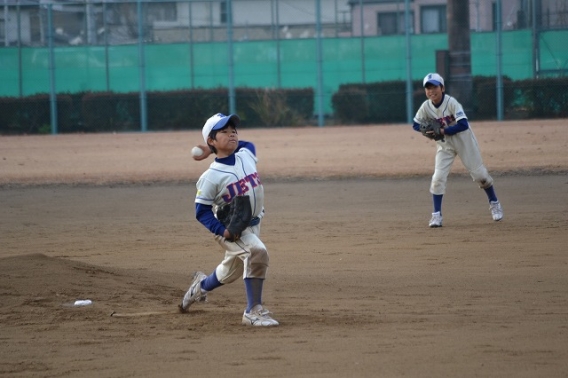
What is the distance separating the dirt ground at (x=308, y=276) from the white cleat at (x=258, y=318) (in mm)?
64

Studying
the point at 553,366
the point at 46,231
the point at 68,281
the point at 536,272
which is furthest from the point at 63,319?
the point at 46,231

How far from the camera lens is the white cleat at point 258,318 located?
6340mm

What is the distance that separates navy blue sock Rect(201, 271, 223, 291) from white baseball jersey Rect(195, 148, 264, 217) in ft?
1.88

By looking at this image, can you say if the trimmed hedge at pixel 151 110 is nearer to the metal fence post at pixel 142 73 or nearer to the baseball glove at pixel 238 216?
the metal fence post at pixel 142 73

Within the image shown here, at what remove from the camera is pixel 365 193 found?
1523 cm

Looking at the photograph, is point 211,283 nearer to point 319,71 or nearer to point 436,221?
point 436,221

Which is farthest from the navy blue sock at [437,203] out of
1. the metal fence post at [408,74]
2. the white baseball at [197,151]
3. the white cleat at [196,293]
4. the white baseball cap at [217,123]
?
the metal fence post at [408,74]

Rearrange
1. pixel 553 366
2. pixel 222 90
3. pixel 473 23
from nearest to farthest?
pixel 553 366, pixel 222 90, pixel 473 23

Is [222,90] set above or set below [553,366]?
above

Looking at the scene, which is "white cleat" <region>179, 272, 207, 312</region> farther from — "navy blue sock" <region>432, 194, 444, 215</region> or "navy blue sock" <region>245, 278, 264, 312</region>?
"navy blue sock" <region>432, 194, 444, 215</region>

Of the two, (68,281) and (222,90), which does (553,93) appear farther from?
(68,281)

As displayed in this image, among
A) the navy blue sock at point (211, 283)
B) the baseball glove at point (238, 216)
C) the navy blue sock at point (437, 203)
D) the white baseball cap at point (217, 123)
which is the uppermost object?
the white baseball cap at point (217, 123)

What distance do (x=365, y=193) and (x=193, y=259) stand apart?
597 cm

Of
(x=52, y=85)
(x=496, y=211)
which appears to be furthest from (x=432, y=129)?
(x=52, y=85)
